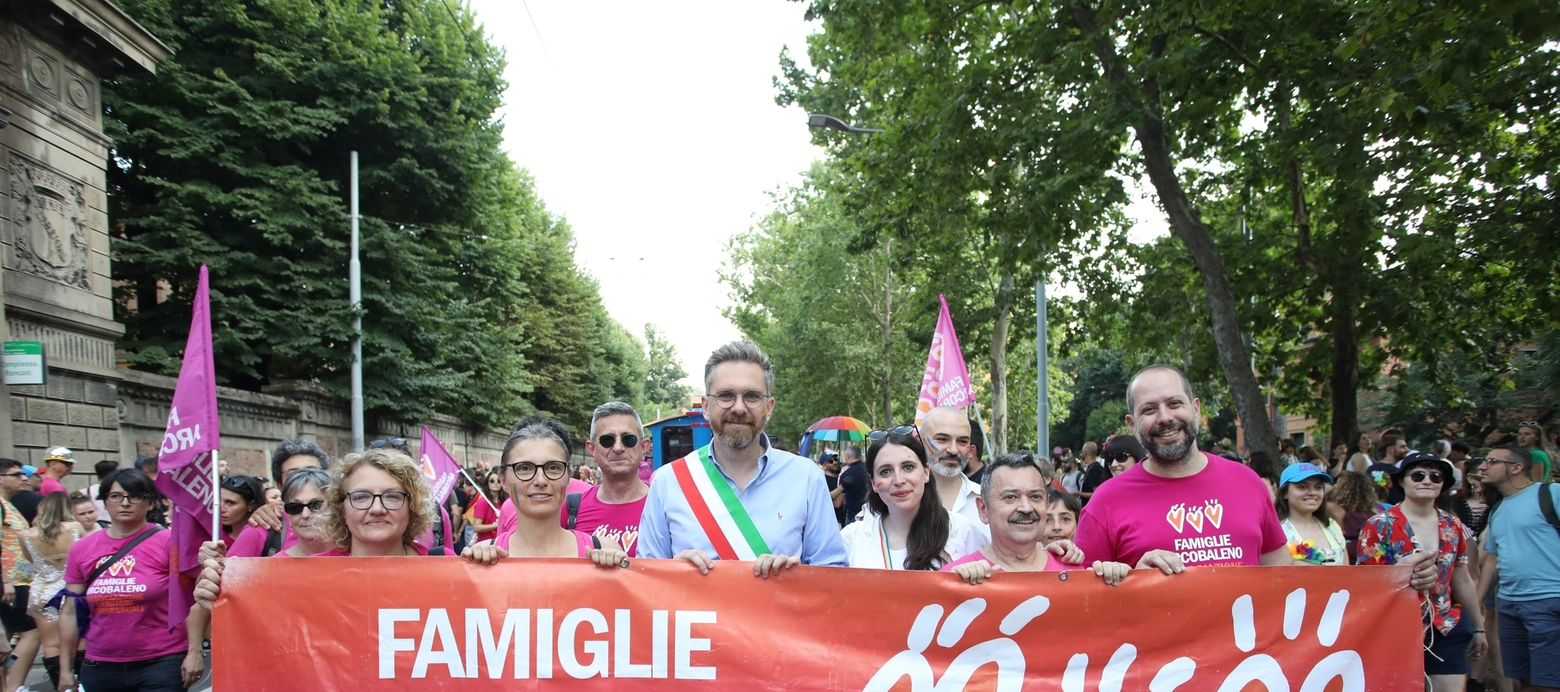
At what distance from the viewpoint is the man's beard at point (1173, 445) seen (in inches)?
160

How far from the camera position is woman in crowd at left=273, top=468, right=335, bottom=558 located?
4934 millimetres

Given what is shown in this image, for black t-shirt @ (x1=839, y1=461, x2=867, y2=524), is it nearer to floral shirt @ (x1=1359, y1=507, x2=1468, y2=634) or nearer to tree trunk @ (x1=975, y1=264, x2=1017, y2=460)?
floral shirt @ (x1=1359, y1=507, x2=1468, y2=634)

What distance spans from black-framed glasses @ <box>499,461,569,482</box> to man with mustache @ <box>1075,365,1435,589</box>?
6.54 feet

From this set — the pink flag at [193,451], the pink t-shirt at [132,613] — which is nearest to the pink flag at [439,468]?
the pink flag at [193,451]

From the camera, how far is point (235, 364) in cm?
2277

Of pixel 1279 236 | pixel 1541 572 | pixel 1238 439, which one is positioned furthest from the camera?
pixel 1238 439

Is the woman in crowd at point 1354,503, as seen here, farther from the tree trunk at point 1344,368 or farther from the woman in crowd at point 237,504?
the tree trunk at point 1344,368

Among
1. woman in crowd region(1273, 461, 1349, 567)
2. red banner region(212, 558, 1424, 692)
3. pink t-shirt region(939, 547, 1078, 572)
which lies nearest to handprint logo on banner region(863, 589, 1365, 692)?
red banner region(212, 558, 1424, 692)

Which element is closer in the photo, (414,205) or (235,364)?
(235,364)

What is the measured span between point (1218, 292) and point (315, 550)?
39.3 ft

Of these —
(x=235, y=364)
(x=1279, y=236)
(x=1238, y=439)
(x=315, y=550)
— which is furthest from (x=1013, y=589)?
(x=1238, y=439)

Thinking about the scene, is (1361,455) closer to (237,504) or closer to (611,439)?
(611,439)

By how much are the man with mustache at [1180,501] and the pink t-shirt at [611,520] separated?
231 cm

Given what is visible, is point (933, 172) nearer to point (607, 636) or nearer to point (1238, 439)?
point (607, 636)
